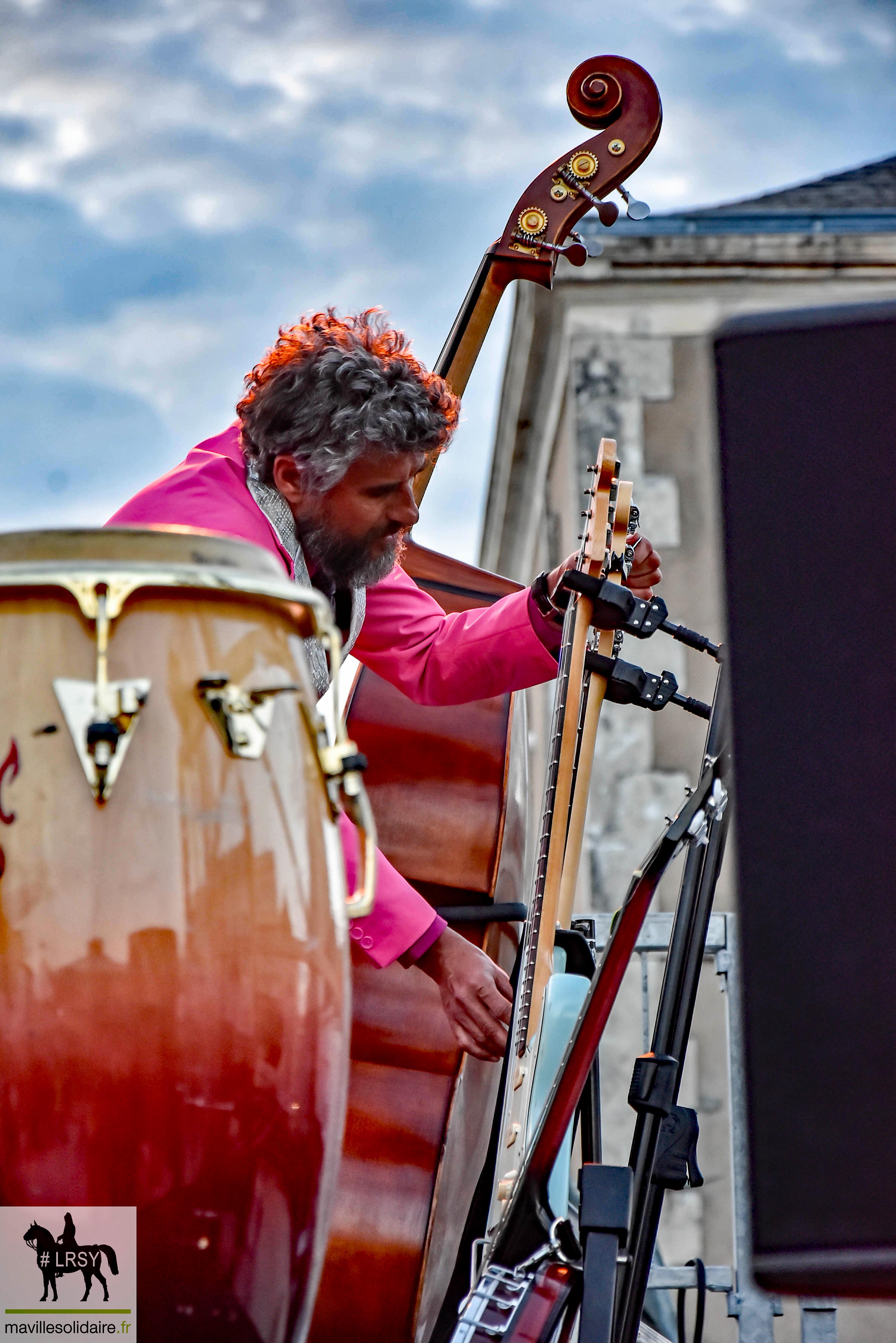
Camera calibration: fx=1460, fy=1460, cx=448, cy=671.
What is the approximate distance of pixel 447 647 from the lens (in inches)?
82.7

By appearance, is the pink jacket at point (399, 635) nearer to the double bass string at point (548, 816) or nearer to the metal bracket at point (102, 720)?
the double bass string at point (548, 816)

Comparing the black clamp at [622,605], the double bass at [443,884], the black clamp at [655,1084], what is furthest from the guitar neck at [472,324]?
the black clamp at [655,1084]

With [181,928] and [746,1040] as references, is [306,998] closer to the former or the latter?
[181,928]

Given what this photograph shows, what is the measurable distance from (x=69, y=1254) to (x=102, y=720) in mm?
348

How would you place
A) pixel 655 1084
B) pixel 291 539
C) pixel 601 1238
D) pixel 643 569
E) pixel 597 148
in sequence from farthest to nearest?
pixel 597 148 < pixel 643 569 < pixel 291 539 < pixel 655 1084 < pixel 601 1238

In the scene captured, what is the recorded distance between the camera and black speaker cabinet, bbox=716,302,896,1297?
2.59ft

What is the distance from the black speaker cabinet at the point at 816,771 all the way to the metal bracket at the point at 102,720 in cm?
39

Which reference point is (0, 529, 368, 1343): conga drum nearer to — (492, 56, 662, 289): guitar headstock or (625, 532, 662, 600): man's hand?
(625, 532, 662, 600): man's hand

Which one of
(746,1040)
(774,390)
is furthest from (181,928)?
(774,390)

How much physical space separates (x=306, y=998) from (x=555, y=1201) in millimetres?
510

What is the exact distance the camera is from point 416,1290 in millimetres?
1874

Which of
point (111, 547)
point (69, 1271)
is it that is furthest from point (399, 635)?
point (69, 1271)

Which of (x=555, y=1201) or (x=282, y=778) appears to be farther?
(x=555, y=1201)

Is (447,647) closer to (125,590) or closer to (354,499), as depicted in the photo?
(354,499)
